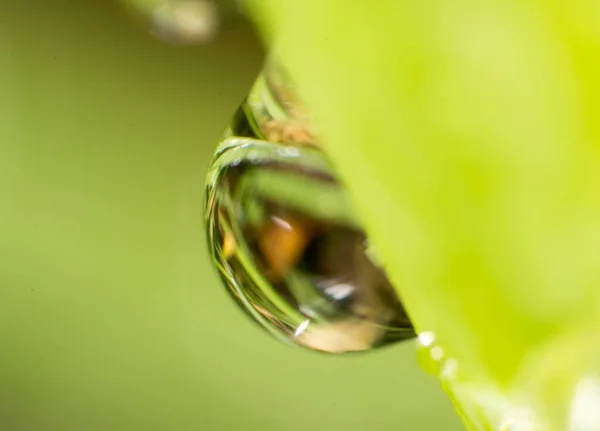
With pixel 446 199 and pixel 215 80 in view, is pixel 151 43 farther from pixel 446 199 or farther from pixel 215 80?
pixel 446 199

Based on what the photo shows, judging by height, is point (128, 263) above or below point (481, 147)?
below

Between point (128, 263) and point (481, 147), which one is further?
point (128, 263)

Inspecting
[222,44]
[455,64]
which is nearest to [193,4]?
[222,44]

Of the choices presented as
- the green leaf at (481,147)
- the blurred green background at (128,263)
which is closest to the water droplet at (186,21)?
the blurred green background at (128,263)

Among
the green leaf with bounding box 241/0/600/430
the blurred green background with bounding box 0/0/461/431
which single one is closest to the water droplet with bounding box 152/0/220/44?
the blurred green background with bounding box 0/0/461/431

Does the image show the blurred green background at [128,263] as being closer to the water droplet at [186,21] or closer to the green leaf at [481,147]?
the water droplet at [186,21]
